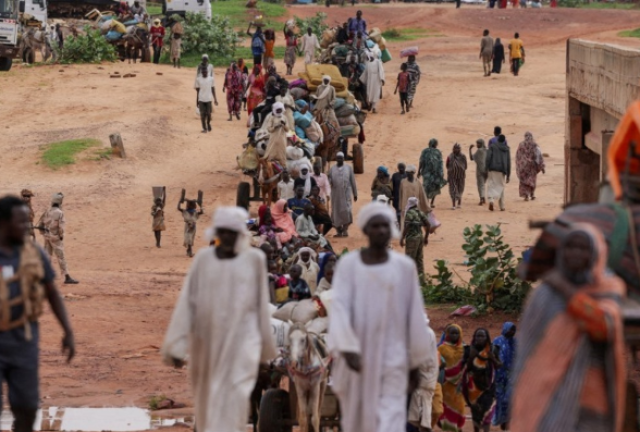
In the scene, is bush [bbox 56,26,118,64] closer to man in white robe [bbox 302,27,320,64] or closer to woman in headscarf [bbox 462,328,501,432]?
man in white robe [bbox 302,27,320,64]

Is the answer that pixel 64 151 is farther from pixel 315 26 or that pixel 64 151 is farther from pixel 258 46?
pixel 315 26

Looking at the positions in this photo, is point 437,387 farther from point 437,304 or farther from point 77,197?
point 77,197

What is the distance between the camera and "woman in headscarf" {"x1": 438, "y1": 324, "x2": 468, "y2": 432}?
1173 cm

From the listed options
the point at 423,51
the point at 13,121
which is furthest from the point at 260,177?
the point at 423,51

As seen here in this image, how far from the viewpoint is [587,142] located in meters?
19.6

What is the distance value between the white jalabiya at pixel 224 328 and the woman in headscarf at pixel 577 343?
1.84m

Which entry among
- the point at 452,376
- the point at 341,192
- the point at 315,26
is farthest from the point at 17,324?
the point at 315,26

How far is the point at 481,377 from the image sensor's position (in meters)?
11.8

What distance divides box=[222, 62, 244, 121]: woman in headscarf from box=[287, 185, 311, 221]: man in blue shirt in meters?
13.1

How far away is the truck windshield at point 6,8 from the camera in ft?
132

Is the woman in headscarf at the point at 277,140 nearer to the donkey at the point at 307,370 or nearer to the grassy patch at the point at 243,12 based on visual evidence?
the donkey at the point at 307,370

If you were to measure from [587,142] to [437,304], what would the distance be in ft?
10.9

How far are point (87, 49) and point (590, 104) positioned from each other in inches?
1052

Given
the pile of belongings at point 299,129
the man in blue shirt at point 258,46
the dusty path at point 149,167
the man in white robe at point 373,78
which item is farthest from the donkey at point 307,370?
the man in blue shirt at point 258,46
